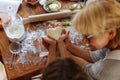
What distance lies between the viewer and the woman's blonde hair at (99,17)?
1.04 metres

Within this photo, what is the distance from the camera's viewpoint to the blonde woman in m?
1.04

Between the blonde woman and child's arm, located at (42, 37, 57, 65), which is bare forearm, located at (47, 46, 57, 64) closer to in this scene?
child's arm, located at (42, 37, 57, 65)

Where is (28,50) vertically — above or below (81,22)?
below

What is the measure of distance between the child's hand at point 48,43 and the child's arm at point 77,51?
0.09m

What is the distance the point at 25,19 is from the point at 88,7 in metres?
0.49

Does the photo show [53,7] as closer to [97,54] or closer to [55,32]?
[55,32]

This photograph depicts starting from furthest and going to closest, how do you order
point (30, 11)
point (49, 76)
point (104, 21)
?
point (30, 11) < point (104, 21) < point (49, 76)

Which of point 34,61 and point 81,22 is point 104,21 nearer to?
point 81,22

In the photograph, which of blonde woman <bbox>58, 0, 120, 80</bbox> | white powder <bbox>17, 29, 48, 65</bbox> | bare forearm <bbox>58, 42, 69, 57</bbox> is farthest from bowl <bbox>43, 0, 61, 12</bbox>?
blonde woman <bbox>58, 0, 120, 80</bbox>

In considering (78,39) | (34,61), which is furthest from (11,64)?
(78,39)

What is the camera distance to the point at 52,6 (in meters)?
1.48

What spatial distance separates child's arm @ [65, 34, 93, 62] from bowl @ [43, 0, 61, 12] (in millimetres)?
244

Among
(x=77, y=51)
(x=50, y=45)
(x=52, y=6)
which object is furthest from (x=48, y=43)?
(x=52, y=6)

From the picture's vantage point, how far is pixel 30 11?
1479 mm
